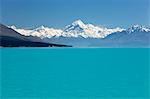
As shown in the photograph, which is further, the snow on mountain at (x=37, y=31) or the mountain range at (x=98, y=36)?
the mountain range at (x=98, y=36)

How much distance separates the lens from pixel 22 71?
12961 mm

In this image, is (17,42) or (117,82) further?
(17,42)

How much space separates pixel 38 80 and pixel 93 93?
2.31 meters

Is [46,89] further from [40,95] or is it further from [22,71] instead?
[22,71]

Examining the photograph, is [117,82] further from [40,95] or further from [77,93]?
[40,95]

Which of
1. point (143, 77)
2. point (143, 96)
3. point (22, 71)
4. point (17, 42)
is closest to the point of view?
point (143, 96)

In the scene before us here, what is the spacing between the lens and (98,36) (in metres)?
149

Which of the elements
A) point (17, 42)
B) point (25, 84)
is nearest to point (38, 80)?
point (25, 84)

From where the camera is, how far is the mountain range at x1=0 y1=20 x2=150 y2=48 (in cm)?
8671

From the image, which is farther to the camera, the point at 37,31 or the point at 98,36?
the point at 98,36

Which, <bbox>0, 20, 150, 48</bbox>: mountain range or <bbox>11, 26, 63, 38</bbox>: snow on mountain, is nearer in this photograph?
<bbox>11, 26, 63, 38</bbox>: snow on mountain

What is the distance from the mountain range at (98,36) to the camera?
86713 mm

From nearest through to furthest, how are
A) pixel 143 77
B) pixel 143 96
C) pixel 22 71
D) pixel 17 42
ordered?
pixel 143 96
pixel 143 77
pixel 22 71
pixel 17 42

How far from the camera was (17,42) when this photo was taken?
50562mm
